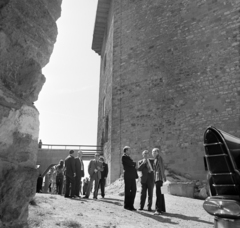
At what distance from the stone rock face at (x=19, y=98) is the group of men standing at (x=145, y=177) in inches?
177

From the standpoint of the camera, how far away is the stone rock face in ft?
4.92

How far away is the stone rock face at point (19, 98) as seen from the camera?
1501 millimetres

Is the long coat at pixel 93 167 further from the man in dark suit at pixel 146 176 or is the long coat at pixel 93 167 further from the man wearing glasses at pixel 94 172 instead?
the man in dark suit at pixel 146 176

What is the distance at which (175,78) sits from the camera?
12148 millimetres

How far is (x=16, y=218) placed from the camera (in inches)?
60.7

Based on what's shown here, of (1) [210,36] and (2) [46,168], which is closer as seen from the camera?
(1) [210,36]

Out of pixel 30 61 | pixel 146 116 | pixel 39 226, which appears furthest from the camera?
pixel 146 116

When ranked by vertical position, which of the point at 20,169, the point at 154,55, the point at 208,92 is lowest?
the point at 20,169

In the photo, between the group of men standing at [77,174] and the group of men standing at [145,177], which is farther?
the group of men standing at [77,174]

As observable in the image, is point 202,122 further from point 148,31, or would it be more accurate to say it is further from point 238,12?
point 148,31

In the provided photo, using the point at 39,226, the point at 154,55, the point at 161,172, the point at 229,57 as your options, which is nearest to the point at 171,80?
the point at 154,55

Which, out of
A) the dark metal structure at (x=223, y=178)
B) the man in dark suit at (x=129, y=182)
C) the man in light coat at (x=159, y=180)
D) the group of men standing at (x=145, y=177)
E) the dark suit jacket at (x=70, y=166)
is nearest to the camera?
the dark metal structure at (x=223, y=178)

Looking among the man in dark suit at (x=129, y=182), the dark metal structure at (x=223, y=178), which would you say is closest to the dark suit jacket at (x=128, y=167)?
the man in dark suit at (x=129, y=182)

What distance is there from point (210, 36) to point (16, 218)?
38.2ft
